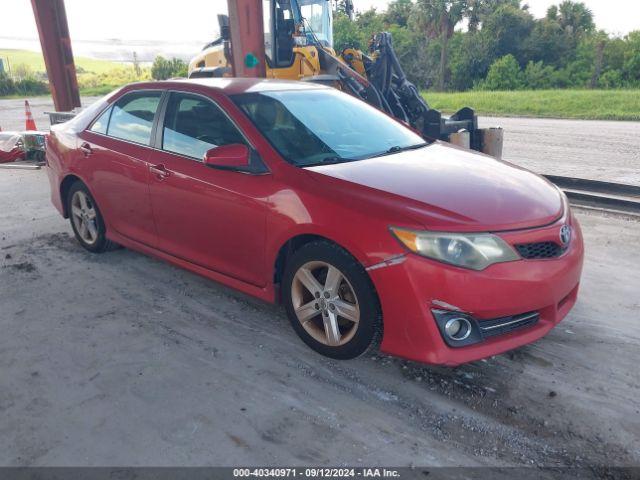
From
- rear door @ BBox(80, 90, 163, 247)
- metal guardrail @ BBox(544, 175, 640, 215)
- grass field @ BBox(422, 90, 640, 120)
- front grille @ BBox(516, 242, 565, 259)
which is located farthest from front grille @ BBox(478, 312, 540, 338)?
grass field @ BBox(422, 90, 640, 120)

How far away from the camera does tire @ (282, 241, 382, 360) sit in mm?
2822

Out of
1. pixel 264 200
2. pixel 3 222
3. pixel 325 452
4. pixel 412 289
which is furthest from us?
pixel 3 222

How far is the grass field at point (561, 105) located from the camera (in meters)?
16.3

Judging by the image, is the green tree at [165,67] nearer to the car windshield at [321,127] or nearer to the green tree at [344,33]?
the green tree at [344,33]

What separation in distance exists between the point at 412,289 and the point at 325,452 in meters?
0.86

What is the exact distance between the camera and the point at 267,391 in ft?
9.35

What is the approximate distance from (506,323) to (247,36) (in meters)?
5.46

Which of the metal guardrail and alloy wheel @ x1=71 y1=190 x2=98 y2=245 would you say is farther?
the metal guardrail

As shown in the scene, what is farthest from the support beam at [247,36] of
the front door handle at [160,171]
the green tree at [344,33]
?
the green tree at [344,33]

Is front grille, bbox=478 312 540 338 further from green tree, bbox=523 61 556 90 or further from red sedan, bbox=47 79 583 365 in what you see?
green tree, bbox=523 61 556 90

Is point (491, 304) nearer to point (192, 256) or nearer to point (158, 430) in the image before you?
point (158, 430)

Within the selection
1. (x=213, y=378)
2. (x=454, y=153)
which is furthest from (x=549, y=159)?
(x=213, y=378)

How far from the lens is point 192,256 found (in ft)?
12.5

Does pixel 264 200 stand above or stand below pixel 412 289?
above
